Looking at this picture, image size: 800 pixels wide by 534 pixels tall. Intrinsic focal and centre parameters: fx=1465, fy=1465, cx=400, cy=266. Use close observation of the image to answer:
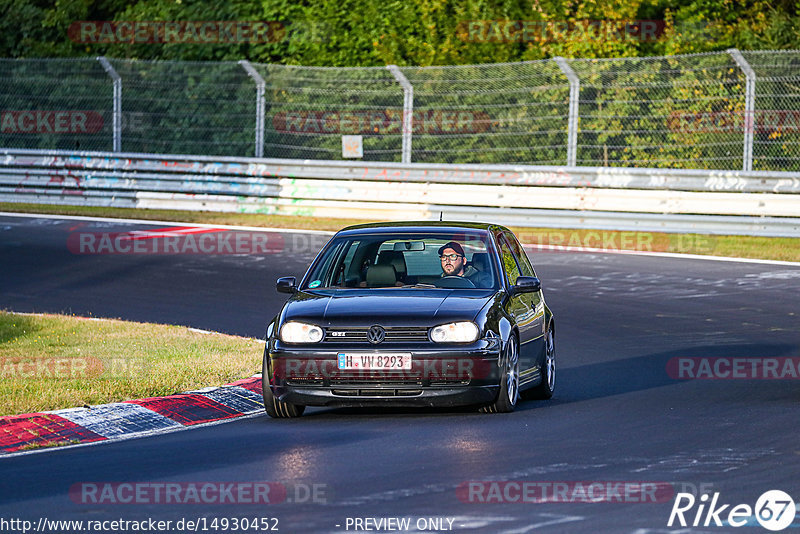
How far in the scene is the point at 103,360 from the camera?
12539 mm

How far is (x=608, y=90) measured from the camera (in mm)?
23656

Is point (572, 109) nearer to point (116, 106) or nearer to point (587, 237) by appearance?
point (587, 237)

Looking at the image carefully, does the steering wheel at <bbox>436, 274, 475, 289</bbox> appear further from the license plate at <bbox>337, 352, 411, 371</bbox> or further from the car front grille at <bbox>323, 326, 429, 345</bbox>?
the license plate at <bbox>337, 352, 411, 371</bbox>

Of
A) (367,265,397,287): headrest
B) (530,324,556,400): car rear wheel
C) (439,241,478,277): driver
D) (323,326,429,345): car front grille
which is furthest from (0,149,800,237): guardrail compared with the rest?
(323,326,429,345): car front grille

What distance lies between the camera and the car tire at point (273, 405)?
10.2 metres

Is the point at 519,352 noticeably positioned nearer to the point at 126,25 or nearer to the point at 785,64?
the point at 785,64

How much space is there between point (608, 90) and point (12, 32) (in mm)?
17860

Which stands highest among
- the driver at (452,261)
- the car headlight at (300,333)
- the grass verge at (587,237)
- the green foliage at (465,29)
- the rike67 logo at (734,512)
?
the green foliage at (465,29)

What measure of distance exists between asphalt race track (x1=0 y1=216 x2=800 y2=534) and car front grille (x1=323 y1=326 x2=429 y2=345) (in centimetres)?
57

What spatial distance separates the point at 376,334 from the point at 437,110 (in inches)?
614

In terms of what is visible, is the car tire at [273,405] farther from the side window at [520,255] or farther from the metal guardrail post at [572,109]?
the metal guardrail post at [572,109]

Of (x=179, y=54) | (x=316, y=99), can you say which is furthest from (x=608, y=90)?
(x=179, y=54)

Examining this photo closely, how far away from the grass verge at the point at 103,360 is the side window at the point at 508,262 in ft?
7.57

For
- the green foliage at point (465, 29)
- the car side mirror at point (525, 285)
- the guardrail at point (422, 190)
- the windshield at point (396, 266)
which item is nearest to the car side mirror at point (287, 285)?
the windshield at point (396, 266)
